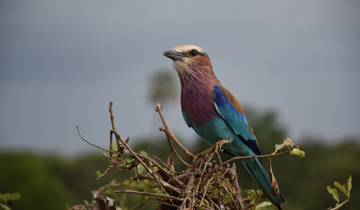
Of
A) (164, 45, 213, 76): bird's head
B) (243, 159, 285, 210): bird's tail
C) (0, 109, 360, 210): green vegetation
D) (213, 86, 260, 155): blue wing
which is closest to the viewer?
(243, 159, 285, 210): bird's tail

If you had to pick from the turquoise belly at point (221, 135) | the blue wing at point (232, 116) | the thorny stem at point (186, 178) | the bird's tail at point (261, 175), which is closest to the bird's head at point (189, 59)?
the blue wing at point (232, 116)

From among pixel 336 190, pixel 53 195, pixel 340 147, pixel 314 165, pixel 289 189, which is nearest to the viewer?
pixel 336 190

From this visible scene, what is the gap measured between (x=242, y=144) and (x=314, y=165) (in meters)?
27.0

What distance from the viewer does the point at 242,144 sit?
5.10 metres

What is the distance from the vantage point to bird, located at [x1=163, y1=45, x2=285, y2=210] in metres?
4.90

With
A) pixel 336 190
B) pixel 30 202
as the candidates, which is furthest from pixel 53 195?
pixel 336 190

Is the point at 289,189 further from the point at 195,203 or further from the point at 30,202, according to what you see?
the point at 195,203

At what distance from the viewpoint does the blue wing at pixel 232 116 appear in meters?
5.02

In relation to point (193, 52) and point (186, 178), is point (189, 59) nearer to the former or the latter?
point (193, 52)

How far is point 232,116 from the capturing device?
5.09 metres

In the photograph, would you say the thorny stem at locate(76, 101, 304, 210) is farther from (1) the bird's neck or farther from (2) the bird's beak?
(1) the bird's neck

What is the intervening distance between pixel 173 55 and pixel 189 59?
172 millimetres

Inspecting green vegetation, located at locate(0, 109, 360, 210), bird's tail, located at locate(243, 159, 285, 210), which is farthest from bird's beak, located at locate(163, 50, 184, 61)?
green vegetation, located at locate(0, 109, 360, 210)

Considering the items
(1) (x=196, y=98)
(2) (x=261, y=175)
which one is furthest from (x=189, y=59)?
(2) (x=261, y=175)
